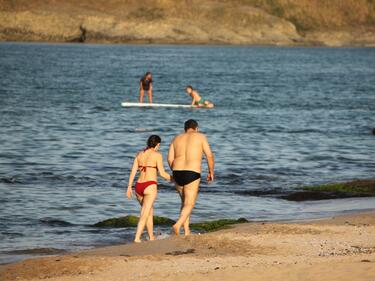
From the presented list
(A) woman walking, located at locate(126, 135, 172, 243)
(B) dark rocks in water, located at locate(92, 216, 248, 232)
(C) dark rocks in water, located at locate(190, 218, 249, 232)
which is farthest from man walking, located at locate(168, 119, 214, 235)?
(B) dark rocks in water, located at locate(92, 216, 248, 232)

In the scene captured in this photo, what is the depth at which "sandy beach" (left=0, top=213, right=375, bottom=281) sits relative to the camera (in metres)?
12.3

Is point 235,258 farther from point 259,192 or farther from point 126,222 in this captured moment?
point 259,192

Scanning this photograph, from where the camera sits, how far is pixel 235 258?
13406 millimetres

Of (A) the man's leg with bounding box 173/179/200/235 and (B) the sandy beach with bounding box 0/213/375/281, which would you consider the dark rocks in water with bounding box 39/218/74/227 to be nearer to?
(B) the sandy beach with bounding box 0/213/375/281

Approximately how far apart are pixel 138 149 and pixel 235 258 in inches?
768

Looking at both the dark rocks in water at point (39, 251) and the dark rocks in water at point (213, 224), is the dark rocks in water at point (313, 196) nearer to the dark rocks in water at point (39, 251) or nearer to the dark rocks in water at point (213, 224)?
the dark rocks in water at point (213, 224)

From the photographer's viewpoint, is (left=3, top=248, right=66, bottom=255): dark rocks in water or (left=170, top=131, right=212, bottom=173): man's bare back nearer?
(left=170, top=131, right=212, bottom=173): man's bare back

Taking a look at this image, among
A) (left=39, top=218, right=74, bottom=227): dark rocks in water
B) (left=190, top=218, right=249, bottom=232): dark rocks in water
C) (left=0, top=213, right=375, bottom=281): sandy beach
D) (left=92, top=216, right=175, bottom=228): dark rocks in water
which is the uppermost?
(left=0, top=213, right=375, bottom=281): sandy beach

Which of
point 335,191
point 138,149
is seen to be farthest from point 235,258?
point 138,149

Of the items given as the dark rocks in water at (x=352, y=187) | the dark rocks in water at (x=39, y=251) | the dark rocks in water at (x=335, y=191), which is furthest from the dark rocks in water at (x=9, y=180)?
the dark rocks in water at (x=39, y=251)

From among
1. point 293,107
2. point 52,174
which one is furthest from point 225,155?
point 293,107

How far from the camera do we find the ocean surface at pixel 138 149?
19.9 meters

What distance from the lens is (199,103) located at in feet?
163

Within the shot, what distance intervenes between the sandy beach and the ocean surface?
7.08 feet
